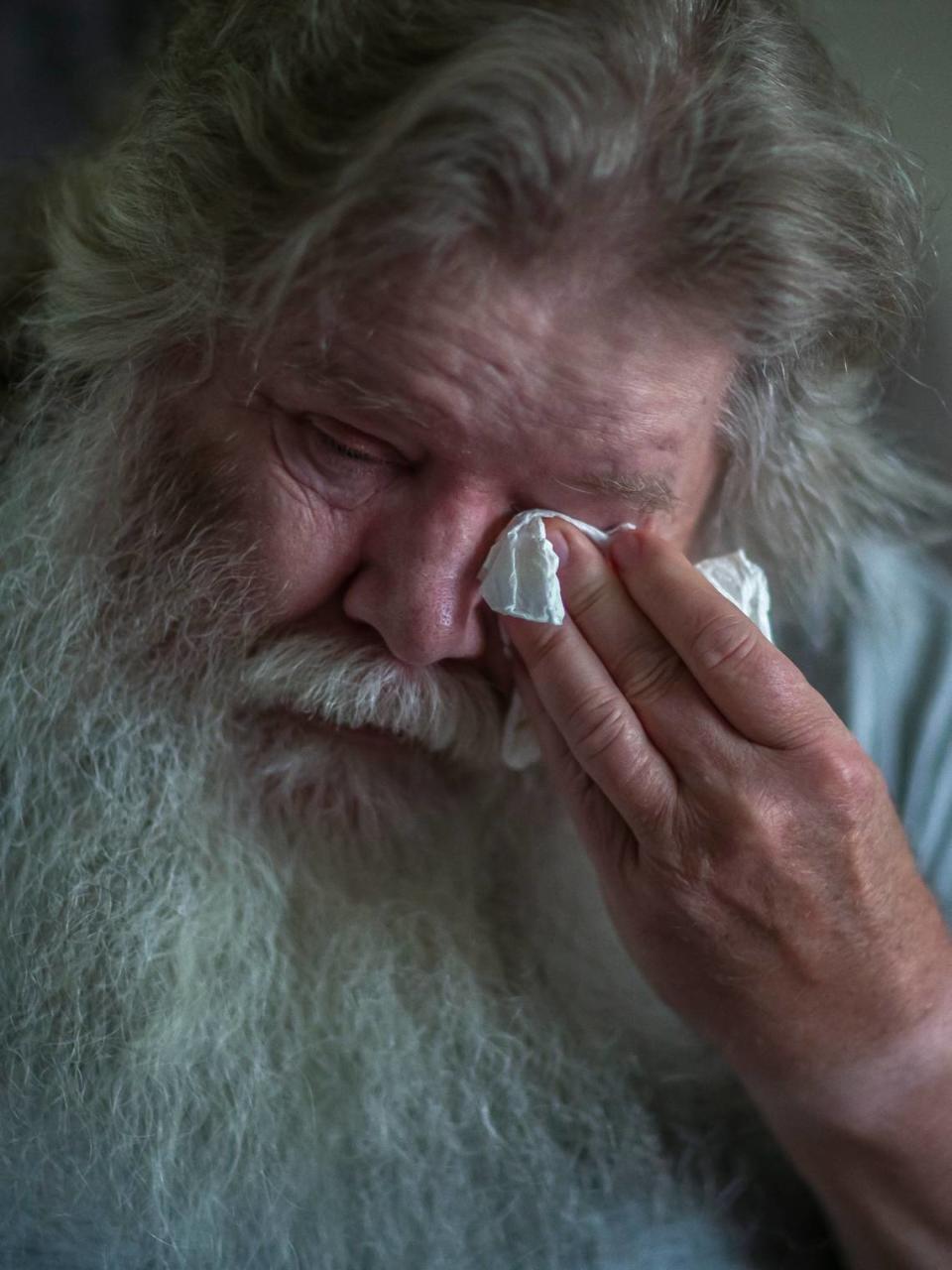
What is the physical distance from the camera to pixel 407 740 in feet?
3.75

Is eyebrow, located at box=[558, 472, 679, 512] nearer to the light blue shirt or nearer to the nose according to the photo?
the nose

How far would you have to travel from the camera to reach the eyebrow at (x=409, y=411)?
96 cm

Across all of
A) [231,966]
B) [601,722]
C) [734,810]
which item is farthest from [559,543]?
[231,966]

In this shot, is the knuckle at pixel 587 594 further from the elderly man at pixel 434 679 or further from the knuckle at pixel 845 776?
the knuckle at pixel 845 776

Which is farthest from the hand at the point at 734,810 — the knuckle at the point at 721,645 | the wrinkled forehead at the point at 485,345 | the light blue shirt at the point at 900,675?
the light blue shirt at the point at 900,675

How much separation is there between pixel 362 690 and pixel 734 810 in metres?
0.34

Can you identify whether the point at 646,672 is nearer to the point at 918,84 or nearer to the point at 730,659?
the point at 730,659

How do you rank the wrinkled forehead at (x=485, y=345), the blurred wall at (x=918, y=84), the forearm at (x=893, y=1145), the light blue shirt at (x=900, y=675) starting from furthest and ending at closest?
the light blue shirt at (x=900, y=675) → the blurred wall at (x=918, y=84) → the forearm at (x=893, y=1145) → the wrinkled forehead at (x=485, y=345)

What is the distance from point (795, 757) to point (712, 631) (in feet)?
0.44

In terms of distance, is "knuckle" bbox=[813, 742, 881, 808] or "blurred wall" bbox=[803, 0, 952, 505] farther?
"blurred wall" bbox=[803, 0, 952, 505]

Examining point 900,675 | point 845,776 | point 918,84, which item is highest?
point 918,84

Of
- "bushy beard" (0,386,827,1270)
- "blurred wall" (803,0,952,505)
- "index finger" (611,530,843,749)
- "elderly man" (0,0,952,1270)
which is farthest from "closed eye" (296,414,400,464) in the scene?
"blurred wall" (803,0,952,505)

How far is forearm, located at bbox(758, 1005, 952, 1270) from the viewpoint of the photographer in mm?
1043

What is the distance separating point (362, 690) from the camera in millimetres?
1049
